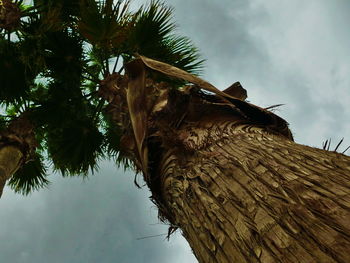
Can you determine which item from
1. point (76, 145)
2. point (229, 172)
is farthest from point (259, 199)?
point (76, 145)

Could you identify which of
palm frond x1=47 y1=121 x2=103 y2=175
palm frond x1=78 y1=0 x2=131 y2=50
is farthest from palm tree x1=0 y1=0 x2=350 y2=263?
palm frond x1=47 y1=121 x2=103 y2=175

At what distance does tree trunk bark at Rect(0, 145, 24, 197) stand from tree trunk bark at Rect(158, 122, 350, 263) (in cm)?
303

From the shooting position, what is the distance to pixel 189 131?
2303 mm

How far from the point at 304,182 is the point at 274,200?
0.44ft

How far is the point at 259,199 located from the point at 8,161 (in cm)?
403

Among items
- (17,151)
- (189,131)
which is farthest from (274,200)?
(17,151)

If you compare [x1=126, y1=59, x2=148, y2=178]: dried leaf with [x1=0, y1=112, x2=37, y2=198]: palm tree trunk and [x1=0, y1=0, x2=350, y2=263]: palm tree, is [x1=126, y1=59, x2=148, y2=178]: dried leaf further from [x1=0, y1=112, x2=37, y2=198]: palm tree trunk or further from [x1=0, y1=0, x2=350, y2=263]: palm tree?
[x1=0, y1=112, x2=37, y2=198]: palm tree trunk

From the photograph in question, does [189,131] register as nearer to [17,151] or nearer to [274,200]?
[274,200]

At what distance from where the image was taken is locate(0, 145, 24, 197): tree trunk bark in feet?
14.4

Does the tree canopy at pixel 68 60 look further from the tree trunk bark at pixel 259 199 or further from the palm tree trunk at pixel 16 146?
the tree trunk bark at pixel 259 199

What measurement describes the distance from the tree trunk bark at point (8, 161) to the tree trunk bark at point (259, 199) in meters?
3.03

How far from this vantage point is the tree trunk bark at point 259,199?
1.09m

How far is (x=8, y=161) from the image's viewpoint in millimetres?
4551

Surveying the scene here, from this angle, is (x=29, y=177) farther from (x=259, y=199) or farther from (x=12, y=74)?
(x=259, y=199)
